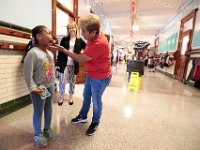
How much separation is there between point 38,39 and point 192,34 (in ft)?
19.9

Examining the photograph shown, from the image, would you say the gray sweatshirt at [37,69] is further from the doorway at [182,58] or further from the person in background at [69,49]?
the doorway at [182,58]

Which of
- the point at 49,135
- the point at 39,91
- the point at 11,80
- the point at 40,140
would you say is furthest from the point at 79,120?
the point at 11,80

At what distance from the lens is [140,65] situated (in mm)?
4527

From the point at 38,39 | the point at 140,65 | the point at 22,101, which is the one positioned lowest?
the point at 22,101

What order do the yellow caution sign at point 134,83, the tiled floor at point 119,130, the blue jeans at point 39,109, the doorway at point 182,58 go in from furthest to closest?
1. the doorway at point 182,58
2. the yellow caution sign at point 134,83
3. the tiled floor at point 119,130
4. the blue jeans at point 39,109

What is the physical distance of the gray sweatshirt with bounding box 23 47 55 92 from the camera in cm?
127

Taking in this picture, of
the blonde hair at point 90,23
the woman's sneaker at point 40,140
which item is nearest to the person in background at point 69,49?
the blonde hair at point 90,23

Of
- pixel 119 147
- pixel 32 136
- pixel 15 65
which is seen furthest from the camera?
pixel 15 65

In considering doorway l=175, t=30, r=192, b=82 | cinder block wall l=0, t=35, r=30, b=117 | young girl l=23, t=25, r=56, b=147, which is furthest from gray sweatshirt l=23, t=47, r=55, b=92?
doorway l=175, t=30, r=192, b=82

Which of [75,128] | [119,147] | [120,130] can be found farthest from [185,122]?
[75,128]

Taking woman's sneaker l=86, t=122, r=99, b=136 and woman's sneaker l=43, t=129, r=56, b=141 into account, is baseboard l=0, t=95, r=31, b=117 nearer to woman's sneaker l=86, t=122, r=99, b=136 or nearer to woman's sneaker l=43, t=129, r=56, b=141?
woman's sneaker l=43, t=129, r=56, b=141

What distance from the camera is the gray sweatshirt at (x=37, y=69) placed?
127 centimetres

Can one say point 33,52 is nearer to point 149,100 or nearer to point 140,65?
point 149,100

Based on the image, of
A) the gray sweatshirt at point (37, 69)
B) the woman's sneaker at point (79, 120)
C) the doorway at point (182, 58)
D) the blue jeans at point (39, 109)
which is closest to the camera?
the gray sweatshirt at point (37, 69)
